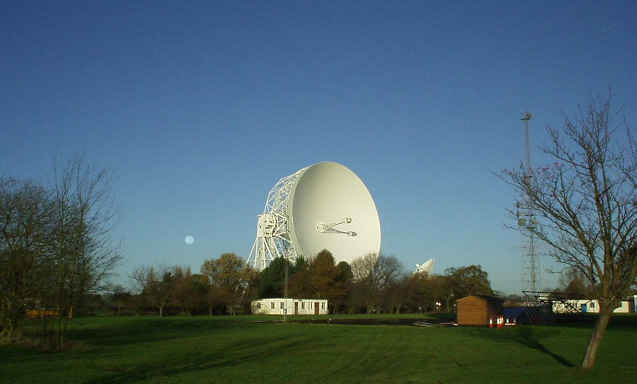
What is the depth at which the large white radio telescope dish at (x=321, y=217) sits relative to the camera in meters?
57.3

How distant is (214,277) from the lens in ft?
249

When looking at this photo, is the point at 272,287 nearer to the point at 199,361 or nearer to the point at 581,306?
the point at 581,306

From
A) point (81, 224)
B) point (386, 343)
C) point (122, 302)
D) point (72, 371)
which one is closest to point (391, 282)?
point (122, 302)

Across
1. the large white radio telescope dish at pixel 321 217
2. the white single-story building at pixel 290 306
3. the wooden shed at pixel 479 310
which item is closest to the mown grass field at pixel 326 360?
the wooden shed at pixel 479 310

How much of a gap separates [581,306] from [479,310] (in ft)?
61.1

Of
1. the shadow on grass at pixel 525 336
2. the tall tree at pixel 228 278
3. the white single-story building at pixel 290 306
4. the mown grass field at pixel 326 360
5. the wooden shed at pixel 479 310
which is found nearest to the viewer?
the mown grass field at pixel 326 360

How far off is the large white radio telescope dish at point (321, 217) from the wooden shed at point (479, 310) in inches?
895

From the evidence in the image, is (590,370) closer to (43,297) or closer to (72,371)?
(72,371)

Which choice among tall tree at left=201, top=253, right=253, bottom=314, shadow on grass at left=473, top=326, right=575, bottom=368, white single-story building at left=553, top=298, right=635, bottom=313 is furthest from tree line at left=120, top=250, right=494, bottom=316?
shadow on grass at left=473, top=326, right=575, bottom=368

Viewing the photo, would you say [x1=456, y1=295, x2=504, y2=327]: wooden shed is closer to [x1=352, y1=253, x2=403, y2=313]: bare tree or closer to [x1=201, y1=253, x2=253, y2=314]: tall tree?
[x1=352, y1=253, x2=403, y2=313]: bare tree

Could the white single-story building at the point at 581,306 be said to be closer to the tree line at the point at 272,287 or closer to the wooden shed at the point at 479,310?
the wooden shed at the point at 479,310

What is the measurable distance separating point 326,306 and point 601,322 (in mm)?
54218

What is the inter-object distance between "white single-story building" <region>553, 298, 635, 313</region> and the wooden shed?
29.7ft

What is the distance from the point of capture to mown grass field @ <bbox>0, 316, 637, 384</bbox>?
13.5m
